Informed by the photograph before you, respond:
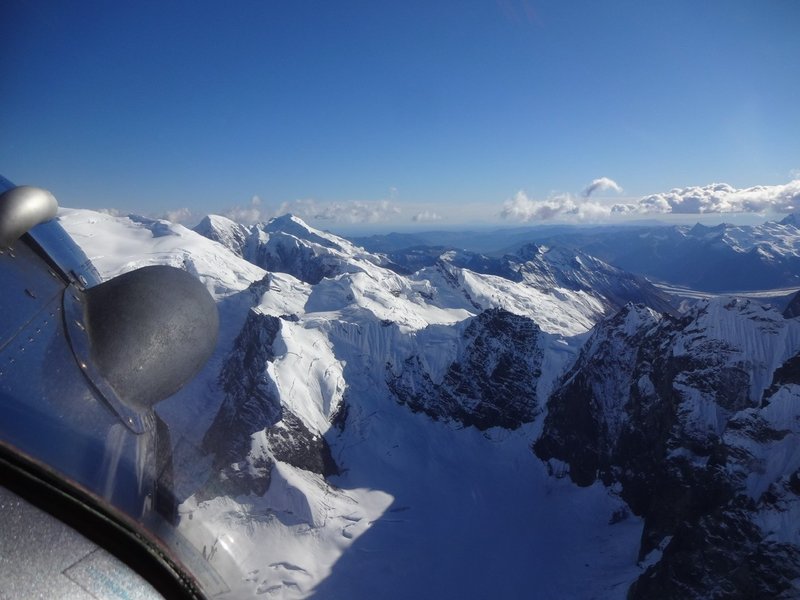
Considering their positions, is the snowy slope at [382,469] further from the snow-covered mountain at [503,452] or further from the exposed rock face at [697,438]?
the exposed rock face at [697,438]

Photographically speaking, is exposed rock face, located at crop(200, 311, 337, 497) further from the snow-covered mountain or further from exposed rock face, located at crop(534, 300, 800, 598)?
exposed rock face, located at crop(534, 300, 800, 598)

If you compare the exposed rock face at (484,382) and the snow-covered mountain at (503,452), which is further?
the exposed rock face at (484,382)

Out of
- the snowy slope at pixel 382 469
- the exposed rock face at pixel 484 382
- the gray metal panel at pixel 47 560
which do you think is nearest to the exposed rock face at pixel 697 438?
the snowy slope at pixel 382 469

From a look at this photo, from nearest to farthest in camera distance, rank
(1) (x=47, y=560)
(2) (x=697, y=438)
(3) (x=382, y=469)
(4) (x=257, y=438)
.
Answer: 1. (1) (x=47, y=560)
2. (2) (x=697, y=438)
3. (4) (x=257, y=438)
4. (3) (x=382, y=469)

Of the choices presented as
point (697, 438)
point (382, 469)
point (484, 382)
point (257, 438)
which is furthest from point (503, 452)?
point (257, 438)

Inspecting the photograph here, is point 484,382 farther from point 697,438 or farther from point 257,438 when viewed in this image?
point 257,438

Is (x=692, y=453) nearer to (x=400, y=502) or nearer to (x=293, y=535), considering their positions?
(x=400, y=502)
